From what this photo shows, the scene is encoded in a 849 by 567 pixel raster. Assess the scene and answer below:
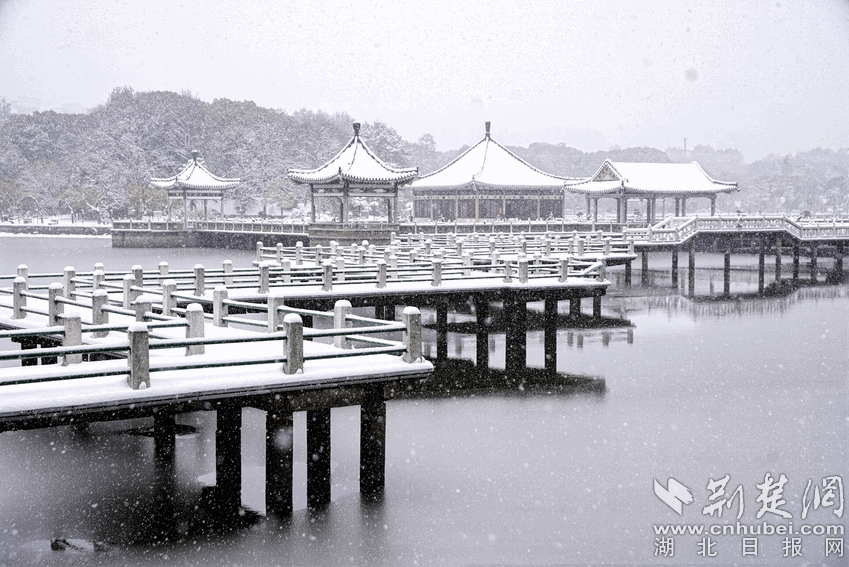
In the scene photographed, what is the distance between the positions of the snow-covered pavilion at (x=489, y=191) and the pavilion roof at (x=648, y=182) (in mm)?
2418

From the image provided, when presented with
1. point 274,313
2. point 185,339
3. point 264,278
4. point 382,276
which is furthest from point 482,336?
point 185,339

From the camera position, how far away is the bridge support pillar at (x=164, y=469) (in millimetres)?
13867

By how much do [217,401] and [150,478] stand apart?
4084 millimetres

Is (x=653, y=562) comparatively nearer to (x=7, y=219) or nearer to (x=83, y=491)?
(x=83, y=491)

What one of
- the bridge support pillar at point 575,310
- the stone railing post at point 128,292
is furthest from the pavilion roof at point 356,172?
the stone railing post at point 128,292

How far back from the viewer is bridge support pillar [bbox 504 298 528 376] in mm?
24828

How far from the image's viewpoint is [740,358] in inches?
1134

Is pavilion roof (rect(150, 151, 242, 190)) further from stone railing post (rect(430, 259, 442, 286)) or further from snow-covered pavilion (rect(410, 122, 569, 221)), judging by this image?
stone railing post (rect(430, 259, 442, 286))

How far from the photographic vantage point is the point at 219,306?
1553 cm

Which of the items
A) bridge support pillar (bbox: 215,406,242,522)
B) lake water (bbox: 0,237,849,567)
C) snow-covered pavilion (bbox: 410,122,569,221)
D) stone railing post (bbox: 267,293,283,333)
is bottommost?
lake water (bbox: 0,237,849,567)

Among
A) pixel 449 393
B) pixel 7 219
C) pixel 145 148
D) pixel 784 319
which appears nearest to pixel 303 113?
pixel 145 148

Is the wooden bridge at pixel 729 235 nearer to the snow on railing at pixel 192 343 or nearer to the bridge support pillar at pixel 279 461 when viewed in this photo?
the snow on railing at pixel 192 343

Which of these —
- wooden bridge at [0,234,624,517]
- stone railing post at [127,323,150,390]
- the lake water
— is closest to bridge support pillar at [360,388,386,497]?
wooden bridge at [0,234,624,517]

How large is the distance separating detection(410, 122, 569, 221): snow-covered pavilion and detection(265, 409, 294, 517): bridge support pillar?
51686 millimetres
